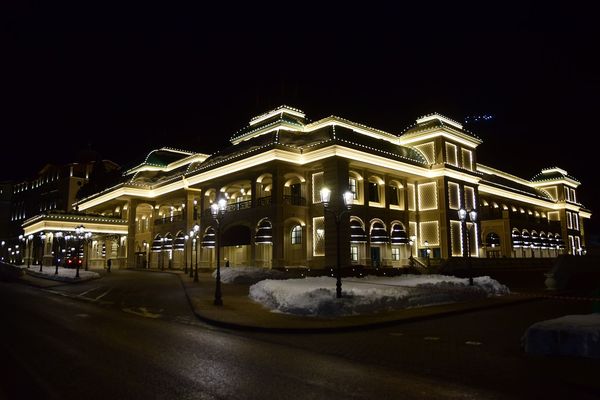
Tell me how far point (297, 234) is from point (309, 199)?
3535 millimetres

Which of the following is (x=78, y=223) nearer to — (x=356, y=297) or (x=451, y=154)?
(x=451, y=154)

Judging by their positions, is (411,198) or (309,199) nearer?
(309,199)

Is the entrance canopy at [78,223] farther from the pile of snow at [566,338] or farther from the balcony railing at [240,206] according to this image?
the pile of snow at [566,338]

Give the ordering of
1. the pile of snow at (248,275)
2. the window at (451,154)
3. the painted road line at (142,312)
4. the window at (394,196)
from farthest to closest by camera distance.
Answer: the window at (451,154) < the window at (394,196) < the pile of snow at (248,275) < the painted road line at (142,312)

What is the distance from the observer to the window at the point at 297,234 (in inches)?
1714

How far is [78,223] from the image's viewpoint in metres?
64.4

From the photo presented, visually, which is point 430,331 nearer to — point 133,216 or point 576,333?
point 576,333

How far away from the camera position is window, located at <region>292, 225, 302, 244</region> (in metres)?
43.5

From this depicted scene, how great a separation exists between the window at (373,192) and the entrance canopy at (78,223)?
38.0m

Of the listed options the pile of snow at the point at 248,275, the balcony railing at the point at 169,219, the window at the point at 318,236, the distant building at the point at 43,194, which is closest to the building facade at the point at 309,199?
the window at the point at 318,236

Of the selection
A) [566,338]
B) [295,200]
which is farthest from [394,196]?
[566,338]

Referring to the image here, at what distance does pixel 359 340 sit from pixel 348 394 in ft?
17.5

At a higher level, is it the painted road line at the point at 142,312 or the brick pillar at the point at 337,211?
the brick pillar at the point at 337,211

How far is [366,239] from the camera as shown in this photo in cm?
4216
